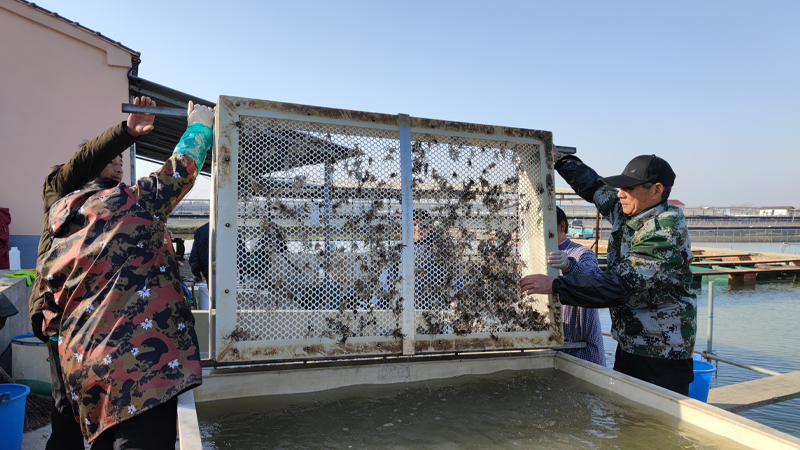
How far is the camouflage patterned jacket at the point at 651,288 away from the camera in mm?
2529

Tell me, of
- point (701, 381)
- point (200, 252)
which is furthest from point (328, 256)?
point (200, 252)

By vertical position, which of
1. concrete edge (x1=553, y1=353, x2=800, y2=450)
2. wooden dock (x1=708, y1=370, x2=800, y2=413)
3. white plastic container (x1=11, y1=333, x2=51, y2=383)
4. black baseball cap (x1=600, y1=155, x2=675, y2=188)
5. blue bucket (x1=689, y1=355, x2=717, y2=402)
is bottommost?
wooden dock (x1=708, y1=370, x2=800, y2=413)

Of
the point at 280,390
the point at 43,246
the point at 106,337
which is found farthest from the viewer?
the point at 280,390

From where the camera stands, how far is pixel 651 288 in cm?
256

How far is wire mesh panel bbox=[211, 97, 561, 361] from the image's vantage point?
2.43m

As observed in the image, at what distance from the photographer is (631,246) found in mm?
2699

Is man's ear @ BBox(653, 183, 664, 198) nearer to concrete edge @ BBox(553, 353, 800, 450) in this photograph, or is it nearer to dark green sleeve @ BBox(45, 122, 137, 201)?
concrete edge @ BBox(553, 353, 800, 450)

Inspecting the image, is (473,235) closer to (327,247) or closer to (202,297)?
(327,247)

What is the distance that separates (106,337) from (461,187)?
6.51ft

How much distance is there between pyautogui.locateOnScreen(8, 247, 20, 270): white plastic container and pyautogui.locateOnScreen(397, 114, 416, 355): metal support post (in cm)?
657

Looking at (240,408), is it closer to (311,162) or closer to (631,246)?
(311,162)

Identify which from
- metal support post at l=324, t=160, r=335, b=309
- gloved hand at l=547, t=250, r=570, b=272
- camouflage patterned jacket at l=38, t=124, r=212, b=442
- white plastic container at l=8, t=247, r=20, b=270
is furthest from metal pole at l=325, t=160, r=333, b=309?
white plastic container at l=8, t=247, r=20, b=270

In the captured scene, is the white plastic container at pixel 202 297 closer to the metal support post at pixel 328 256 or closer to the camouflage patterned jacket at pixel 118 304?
the metal support post at pixel 328 256

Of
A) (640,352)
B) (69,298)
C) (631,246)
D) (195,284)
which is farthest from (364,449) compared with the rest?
(195,284)
